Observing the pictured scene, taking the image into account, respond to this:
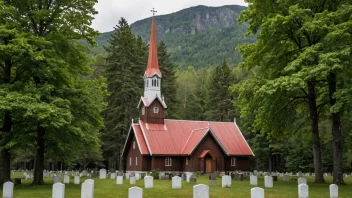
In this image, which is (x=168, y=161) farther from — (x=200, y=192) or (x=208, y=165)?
(x=200, y=192)

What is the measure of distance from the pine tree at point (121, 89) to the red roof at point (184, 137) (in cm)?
714

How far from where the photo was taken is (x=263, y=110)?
24484 millimetres

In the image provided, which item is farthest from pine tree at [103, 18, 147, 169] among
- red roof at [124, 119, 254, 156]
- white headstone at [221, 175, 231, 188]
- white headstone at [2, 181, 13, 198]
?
white headstone at [2, 181, 13, 198]

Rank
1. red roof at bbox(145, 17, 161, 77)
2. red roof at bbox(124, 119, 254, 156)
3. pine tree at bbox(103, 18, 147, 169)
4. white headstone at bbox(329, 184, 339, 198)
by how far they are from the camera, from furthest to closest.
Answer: pine tree at bbox(103, 18, 147, 169) < red roof at bbox(145, 17, 161, 77) < red roof at bbox(124, 119, 254, 156) < white headstone at bbox(329, 184, 339, 198)

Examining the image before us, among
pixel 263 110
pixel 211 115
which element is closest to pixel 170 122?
pixel 211 115

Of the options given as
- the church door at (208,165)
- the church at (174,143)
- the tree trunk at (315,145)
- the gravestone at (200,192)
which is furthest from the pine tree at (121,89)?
the gravestone at (200,192)

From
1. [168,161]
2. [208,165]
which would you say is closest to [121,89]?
[168,161]

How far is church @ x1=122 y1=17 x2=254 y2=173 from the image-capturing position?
39.9 m

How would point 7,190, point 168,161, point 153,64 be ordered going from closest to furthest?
point 7,190 → point 168,161 → point 153,64

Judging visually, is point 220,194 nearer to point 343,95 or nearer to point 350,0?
point 343,95

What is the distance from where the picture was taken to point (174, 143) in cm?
4153

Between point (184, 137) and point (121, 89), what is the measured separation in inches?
477

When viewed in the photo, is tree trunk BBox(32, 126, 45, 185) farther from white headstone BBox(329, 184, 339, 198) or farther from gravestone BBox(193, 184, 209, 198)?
white headstone BBox(329, 184, 339, 198)

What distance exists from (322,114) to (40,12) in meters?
21.4
